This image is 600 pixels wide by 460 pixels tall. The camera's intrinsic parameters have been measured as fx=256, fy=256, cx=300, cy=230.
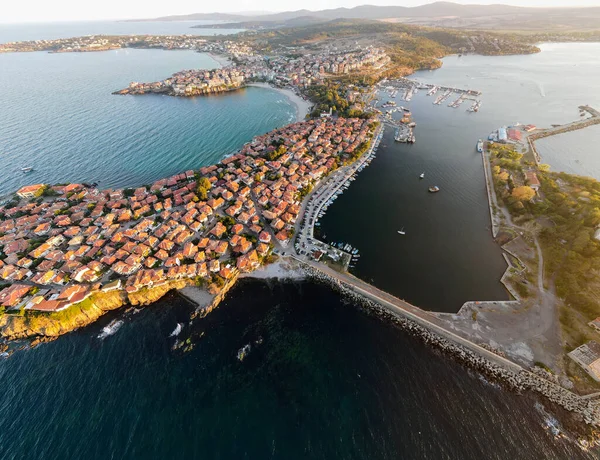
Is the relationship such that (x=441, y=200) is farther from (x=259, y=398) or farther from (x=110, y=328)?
(x=110, y=328)

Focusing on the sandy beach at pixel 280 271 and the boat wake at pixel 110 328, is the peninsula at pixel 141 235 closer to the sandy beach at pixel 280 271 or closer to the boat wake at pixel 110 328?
the sandy beach at pixel 280 271

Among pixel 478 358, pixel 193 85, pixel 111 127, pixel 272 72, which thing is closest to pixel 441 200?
pixel 478 358

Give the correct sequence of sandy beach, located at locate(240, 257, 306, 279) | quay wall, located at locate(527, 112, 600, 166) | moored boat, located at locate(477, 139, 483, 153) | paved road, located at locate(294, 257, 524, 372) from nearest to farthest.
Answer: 1. paved road, located at locate(294, 257, 524, 372)
2. sandy beach, located at locate(240, 257, 306, 279)
3. moored boat, located at locate(477, 139, 483, 153)
4. quay wall, located at locate(527, 112, 600, 166)

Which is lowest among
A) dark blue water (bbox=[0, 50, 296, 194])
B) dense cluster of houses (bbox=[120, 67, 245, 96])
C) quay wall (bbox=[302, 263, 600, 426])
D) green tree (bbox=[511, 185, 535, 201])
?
quay wall (bbox=[302, 263, 600, 426])

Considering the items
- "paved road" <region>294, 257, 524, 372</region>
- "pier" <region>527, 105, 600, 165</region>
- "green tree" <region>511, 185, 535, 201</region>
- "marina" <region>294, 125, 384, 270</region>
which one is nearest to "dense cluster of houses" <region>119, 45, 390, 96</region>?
"marina" <region>294, 125, 384, 270</region>

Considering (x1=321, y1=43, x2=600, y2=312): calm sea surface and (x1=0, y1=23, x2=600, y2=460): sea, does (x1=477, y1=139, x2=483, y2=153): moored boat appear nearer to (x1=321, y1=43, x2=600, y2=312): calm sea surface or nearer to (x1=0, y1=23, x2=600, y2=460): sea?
(x1=321, y1=43, x2=600, y2=312): calm sea surface
